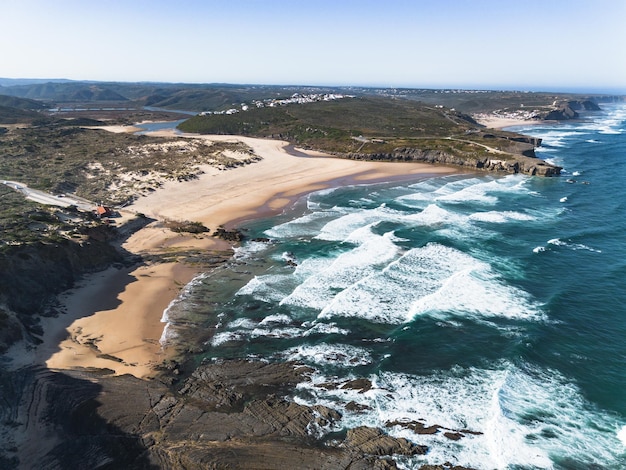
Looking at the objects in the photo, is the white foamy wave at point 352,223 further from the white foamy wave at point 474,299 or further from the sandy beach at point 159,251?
the white foamy wave at point 474,299

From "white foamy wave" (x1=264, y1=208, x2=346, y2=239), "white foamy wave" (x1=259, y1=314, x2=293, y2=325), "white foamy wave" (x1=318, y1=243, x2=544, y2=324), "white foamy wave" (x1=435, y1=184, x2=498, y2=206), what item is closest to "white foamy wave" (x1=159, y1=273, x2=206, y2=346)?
"white foamy wave" (x1=259, y1=314, x2=293, y2=325)

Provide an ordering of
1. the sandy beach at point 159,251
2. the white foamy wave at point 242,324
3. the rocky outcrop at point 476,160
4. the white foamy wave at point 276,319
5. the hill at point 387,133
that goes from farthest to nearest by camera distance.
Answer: the hill at point 387,133, the rocky outcrop at point 476,160, the white foamy wave at point 276,319, the white foamy wave at point 242,324, the sandy beach at point 159,251

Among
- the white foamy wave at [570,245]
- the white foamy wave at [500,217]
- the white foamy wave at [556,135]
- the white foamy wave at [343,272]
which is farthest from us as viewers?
the white foamy wave at [556,135]

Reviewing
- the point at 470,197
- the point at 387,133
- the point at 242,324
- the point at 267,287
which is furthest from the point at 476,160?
the point at 242,324

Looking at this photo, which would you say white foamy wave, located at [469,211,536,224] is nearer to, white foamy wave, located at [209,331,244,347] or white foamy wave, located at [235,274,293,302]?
white foamy wave, located at [235,274,293,302]

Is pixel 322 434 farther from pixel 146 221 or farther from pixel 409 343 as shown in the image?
pixel 146 221

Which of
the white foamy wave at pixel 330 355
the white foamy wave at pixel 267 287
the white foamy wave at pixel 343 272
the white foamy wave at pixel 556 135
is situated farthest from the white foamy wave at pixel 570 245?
the white foamy wave at pixel 556 135

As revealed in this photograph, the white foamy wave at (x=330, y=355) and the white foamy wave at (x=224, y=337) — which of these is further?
the white foamy wave at (x=224, y=337)
